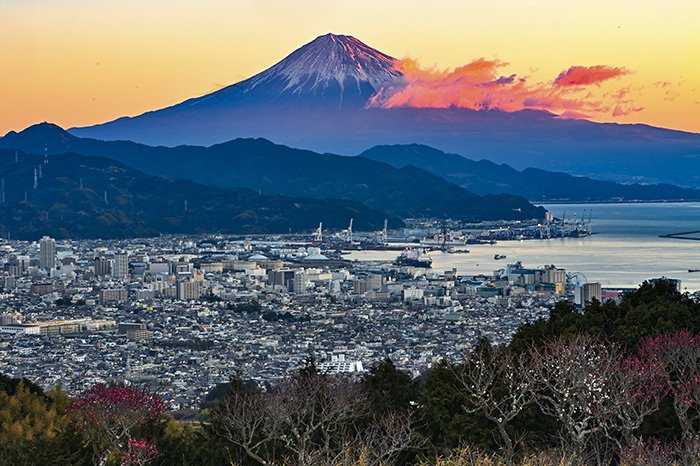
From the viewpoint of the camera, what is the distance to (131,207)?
65438 millimetres

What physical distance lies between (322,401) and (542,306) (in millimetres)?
18645

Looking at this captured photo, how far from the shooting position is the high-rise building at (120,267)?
35.3 meters

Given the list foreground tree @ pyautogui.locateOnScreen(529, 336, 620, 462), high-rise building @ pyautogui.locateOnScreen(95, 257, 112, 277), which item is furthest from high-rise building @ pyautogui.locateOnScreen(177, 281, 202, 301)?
foreground tree @ pyautogui.locateOnScreen(529, 336, 620, 462)

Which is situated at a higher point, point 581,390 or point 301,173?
point 301,173

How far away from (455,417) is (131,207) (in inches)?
2321

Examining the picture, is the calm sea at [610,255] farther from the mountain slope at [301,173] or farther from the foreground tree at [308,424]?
the foreground tree at [308,424]

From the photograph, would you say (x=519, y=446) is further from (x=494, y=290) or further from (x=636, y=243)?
(x=636, y=243)

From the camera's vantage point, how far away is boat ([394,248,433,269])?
1502 inches

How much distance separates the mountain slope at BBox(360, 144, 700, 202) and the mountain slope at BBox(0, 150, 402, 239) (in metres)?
31.4

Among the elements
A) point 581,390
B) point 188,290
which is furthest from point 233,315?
point 581,390

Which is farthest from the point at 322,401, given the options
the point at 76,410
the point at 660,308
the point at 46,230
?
the point at 46,230

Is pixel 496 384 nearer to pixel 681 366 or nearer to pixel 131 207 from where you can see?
pixel 681 366

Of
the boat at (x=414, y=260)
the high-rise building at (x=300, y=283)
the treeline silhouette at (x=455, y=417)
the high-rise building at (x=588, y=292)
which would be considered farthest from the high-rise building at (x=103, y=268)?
the treeline silhouette at (x=455, y=417)

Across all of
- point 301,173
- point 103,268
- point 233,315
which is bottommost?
point 233,315
